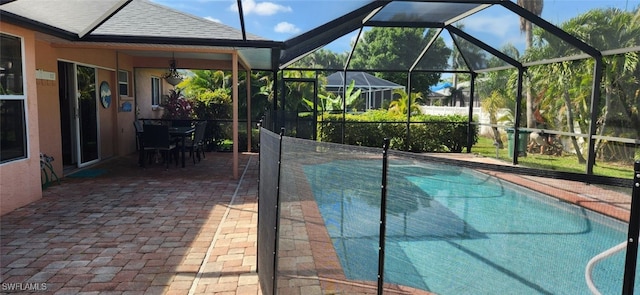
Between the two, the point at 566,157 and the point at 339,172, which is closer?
the point at 339,172

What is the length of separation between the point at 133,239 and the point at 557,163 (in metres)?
11.8

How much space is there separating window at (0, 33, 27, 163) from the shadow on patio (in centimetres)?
85

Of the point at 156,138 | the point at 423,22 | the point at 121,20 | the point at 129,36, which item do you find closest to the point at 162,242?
the point at 129,36

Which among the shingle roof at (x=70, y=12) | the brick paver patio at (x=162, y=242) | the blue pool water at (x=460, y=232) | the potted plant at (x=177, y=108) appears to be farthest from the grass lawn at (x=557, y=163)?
the shingle roof at (x=70, y=12)

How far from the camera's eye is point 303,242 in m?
3.05

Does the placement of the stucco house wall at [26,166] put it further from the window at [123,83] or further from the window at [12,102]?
the window at [123,83]

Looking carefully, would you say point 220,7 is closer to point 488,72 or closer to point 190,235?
point 190,235

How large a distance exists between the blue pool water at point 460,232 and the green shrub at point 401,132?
36.2 feet

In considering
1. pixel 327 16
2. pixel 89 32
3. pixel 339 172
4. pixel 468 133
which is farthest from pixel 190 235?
pixel 468 133

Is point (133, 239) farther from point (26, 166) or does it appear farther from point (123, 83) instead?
point (123, 83)

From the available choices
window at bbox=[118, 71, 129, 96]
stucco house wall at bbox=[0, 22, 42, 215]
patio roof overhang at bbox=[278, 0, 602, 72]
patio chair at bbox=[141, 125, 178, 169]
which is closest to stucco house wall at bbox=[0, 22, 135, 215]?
stucco house wall at bbox=[0, 22, 42, 215]

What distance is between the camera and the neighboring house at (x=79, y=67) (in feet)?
18.0

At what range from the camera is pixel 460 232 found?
191 centimetres

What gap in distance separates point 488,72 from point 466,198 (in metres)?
12.8
